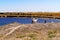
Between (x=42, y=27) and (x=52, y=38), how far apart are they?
6065 millimetres

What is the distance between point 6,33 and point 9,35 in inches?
38.1

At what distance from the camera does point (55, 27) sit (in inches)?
1053

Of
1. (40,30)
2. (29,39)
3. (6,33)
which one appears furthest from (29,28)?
(29,39)

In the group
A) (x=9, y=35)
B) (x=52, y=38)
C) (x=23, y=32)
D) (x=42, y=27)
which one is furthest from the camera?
(x=42, y=27)

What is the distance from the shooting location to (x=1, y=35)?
22.4 metres

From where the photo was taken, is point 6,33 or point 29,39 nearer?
point 29,39

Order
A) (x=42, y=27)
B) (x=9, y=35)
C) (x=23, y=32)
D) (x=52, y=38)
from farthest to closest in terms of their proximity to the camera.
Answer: (x=42, y=27), (x=23, y=32), (x=9, y=35), (x=52, y=38)

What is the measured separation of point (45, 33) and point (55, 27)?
132 inches

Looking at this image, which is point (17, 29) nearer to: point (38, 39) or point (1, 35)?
point (1, 35)

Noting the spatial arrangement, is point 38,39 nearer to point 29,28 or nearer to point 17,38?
point 17,38

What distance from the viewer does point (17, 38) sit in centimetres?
2095

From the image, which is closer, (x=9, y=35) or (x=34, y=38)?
(x=34, y=38)

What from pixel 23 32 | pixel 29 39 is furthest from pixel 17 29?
pixel 29 39

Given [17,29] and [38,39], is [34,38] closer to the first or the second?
[38,39]
